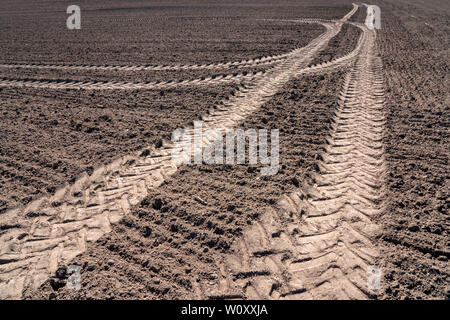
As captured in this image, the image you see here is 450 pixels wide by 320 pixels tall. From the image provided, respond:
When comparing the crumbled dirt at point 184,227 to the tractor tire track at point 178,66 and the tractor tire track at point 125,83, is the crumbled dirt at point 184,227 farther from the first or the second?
the tractor tire track at point 178,66

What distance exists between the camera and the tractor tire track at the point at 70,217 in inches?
141

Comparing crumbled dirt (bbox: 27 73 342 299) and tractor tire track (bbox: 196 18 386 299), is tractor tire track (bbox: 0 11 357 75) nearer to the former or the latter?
crumbled dirt (bbox: 27 73 342 299)

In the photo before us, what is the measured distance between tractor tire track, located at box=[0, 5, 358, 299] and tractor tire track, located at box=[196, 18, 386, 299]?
5.71 feet

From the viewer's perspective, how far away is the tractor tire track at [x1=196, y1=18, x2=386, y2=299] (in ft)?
10.6

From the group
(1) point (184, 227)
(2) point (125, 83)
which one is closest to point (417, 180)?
(1) point (184, 227)

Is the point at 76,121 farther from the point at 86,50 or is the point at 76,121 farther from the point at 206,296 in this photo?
the point at 86,50

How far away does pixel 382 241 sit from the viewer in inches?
144

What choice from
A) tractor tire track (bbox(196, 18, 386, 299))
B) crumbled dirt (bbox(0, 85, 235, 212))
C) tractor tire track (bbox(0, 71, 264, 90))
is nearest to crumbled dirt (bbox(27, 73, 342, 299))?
tractor tire track (bbox(196, 18, 386, 299))

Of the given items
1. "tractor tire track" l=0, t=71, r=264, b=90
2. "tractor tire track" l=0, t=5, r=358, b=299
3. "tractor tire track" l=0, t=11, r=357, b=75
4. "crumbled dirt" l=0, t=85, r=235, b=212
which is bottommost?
"tractor tire track" l=0, t=5, r=358, b=299

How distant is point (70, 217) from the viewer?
4.30m

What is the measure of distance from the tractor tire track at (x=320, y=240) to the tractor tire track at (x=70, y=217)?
174 cm
